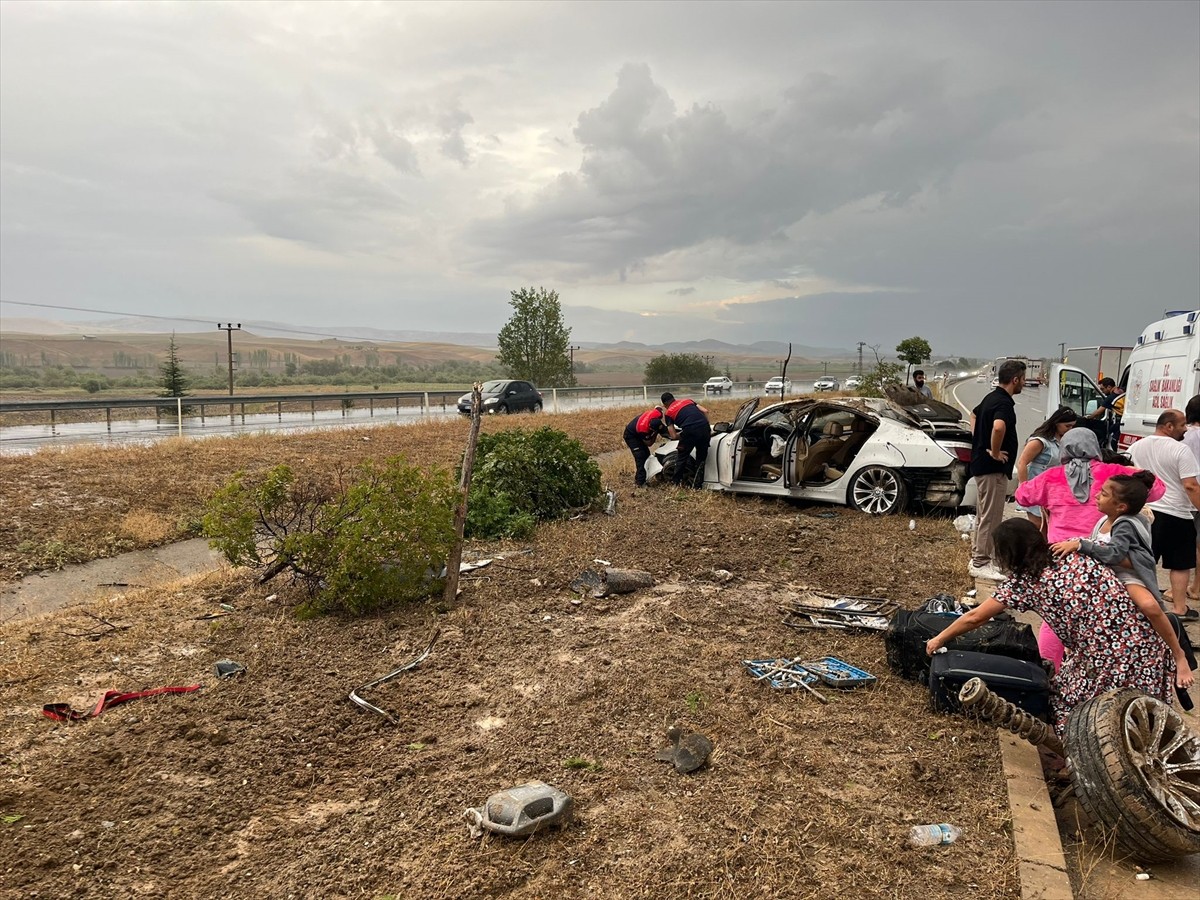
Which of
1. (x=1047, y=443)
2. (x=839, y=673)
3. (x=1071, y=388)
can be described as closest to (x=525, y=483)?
(x=839, y=673)

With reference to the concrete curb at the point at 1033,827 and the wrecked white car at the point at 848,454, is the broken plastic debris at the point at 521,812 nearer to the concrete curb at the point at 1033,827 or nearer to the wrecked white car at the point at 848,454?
the concrete curb at the point at 1033,827

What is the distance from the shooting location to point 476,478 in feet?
28.5

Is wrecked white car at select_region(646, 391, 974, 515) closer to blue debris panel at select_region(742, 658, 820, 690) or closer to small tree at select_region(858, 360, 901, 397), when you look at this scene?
blue debris panel at select_region(742, 658, 820, 690)

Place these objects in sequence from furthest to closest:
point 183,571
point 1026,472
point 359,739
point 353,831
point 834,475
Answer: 1. point 834,475
2. point 183,571
3. point 1026,472
4. point 359,739
5. point 353,831

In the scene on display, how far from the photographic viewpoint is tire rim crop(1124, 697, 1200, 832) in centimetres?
281

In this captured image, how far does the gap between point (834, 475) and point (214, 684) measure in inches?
293

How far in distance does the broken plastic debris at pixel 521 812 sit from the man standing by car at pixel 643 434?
7.79 m

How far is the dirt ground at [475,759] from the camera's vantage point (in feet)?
8.87

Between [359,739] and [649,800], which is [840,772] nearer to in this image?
[649,800]

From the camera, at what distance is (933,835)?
9.46 feet

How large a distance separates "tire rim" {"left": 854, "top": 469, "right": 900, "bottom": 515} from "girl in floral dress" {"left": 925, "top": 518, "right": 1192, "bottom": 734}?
5472 mm

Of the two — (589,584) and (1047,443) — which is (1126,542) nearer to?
(1047,443)

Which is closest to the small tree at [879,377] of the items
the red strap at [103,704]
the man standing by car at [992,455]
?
the man standing by car at [992,455]

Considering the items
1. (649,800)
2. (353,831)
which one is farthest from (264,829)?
(649,800)
